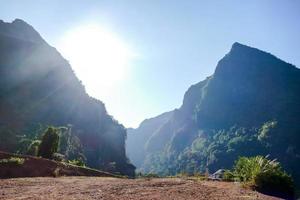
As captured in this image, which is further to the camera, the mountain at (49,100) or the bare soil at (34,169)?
the mountain at (49,100)

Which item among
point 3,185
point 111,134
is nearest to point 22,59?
point 111,134

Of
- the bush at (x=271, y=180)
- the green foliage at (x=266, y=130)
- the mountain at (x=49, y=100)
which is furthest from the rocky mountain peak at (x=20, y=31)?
the bush at (x=271, y=180)

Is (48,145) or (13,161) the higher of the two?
(48,145)

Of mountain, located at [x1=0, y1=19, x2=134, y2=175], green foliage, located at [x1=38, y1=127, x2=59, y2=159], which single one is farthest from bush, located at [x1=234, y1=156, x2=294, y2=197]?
mountain, located at [x1=0, y1=19, x2=134, y2=175]

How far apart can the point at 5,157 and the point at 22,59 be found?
130460 millimetres

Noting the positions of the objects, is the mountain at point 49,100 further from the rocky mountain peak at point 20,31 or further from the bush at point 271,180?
the bush at point 271,180

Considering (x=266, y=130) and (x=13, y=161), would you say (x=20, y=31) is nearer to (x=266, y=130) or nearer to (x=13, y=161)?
(x=266, y=130)

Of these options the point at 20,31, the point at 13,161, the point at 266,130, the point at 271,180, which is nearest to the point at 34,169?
the point at 13,161

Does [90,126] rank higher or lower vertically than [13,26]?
lower

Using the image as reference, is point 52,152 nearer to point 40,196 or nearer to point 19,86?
point 40,196

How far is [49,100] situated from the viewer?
435 feet

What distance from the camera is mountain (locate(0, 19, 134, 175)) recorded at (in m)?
117

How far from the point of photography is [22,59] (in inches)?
5842

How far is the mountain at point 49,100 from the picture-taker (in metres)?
117
